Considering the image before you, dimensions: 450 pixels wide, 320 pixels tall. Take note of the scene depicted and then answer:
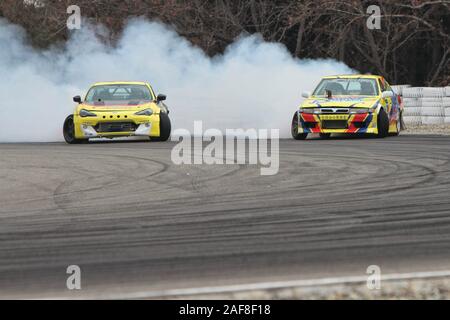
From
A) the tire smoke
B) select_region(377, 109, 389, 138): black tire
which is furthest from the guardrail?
select_region(377, 109, 389, 138): black tire

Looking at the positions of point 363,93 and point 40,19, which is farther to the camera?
point 40,19

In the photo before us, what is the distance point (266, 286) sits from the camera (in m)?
6.27

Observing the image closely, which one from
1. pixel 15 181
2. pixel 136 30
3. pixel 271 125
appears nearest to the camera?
pixel 15 181

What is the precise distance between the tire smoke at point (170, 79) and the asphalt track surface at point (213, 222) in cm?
949

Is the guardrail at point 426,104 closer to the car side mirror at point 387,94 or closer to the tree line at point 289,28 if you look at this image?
the car side mirror at point 387,94

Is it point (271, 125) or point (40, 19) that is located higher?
point (40, 19)

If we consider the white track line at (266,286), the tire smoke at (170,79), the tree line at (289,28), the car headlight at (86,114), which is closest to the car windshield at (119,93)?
the car headlight at (86,114)

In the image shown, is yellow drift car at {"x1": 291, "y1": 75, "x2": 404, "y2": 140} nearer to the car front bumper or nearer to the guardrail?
the car front bumper

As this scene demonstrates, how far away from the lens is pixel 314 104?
2095cm

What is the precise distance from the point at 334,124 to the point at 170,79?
7.04 m

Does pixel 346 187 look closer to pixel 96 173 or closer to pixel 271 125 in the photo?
pixel 96 173
